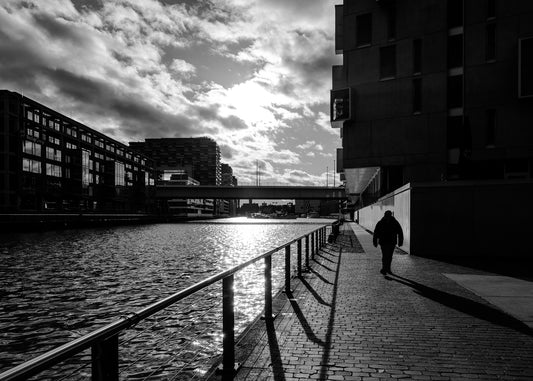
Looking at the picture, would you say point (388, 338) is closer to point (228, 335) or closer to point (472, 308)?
point (228, 335)

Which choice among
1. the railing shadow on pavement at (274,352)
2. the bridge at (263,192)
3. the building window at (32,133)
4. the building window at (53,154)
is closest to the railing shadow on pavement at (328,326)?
the railing shadow on pavement at (274,352)

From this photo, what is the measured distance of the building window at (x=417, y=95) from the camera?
2905 centimetres

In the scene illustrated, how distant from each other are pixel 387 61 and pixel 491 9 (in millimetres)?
6908

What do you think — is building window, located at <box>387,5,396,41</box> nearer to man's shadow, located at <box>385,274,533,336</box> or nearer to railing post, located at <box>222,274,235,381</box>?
man's shadow, located at <box>385,274,533,336</box>

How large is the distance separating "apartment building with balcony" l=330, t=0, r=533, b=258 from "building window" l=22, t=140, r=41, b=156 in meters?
58.0

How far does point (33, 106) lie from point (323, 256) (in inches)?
2866

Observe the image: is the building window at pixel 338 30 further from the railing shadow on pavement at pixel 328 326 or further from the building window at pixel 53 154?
the building window at pixel 53 154

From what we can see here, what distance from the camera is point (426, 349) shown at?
5324 mm

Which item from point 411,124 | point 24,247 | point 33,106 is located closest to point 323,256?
point 411,124

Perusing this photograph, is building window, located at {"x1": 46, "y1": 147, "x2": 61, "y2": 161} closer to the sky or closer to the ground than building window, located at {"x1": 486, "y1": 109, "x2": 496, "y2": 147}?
closer to the sky

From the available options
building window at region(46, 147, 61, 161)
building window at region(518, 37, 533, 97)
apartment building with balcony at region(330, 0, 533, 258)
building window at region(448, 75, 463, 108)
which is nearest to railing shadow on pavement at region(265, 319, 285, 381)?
apartment building with balcony at region(330, 0, 533, 258)

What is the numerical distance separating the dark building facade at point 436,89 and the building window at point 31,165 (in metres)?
57.9

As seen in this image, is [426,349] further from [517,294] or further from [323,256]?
[323,256]

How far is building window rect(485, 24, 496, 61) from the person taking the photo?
27000 millimetres
